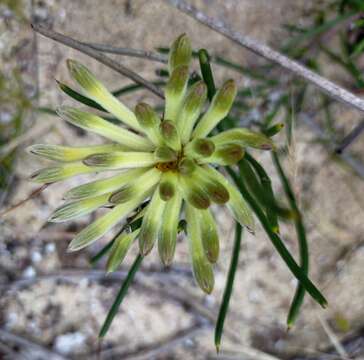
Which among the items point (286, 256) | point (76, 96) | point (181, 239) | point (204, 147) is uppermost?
point (181, 239)

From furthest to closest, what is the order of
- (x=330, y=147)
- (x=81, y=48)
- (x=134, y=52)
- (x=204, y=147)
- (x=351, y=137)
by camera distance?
(x=330, y=147), (x=351, y=137), (x=134, y=52), (x=81, y=48), (x=204, y=147)

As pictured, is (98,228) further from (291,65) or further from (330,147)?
(330,147)

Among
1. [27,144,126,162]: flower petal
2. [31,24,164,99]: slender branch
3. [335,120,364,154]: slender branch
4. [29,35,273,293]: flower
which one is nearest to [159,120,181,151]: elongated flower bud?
[29,35,273,293]: flower

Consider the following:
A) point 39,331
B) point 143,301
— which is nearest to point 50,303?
point 39,331

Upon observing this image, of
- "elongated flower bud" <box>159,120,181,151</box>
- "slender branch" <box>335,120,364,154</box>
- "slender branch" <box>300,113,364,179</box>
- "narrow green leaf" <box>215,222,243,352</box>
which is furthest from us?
"slender branch" <box>300,113,364,179</box>

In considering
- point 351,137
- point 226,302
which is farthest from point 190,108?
point 351,137

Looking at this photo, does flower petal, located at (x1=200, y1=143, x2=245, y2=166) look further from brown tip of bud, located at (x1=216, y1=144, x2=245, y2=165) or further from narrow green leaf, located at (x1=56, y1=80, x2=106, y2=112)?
narrow green leaf, located at (x1=56, y1=80, x2=106, y2=112)

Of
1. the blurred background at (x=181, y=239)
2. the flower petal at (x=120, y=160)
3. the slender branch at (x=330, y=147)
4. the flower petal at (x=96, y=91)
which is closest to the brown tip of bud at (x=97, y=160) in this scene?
the flower petal at (x=120, y=160)
